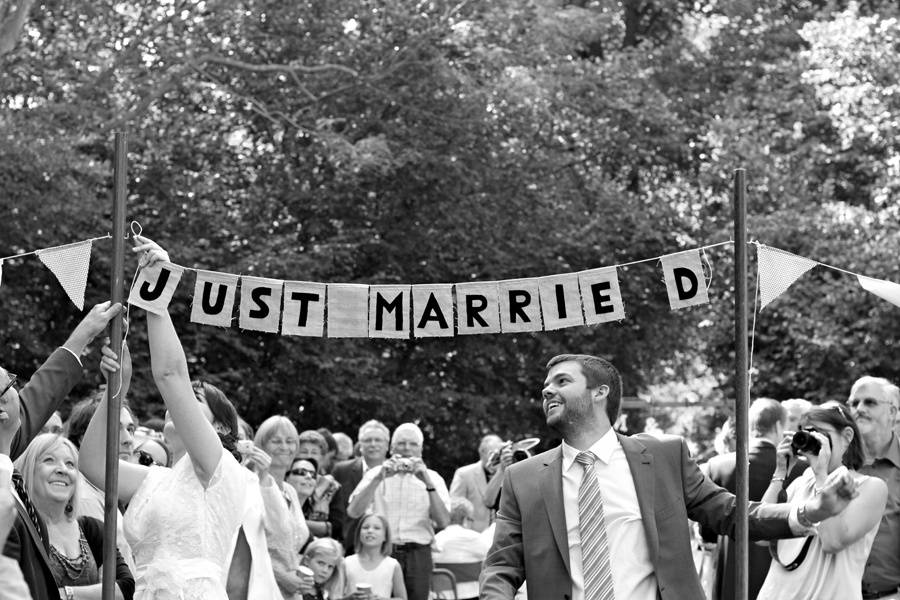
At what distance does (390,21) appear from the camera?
865 inches

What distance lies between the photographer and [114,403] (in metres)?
5.80

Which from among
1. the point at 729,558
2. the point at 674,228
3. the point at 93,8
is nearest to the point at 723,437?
the point at 729,558

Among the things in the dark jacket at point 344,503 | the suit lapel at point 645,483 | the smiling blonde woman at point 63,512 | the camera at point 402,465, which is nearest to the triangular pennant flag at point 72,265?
the smiling blonde woman at point 63,512

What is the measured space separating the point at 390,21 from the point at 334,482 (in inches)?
475

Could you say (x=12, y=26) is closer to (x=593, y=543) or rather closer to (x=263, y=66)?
(x=263, y=66)

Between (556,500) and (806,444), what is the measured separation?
1212 mm

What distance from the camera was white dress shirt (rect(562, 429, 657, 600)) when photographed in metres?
5.43

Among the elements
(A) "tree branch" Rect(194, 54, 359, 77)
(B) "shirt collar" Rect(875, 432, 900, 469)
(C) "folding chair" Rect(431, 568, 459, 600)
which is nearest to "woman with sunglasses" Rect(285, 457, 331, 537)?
(C) "folding chair" Rect(431, 568, 459, 600)

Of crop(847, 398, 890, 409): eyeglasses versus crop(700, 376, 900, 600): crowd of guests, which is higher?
crop(847, 398, 890, 409): eyeglasses

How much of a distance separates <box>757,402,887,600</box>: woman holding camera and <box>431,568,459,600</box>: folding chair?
5233 mm

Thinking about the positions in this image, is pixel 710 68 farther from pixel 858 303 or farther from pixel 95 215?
pixel 95 215

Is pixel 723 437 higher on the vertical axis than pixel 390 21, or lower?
lower

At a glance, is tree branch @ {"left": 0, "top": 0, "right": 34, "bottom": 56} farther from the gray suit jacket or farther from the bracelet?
the bracelet

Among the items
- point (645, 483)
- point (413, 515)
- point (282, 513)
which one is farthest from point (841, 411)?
point (413, 515)
